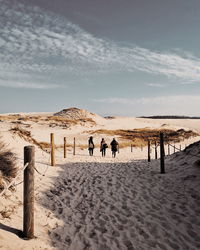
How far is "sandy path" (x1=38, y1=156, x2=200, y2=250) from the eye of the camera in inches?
158

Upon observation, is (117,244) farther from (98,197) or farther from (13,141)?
(13,141)

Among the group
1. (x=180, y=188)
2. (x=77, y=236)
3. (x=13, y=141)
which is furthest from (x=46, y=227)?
(x=13, y=141)

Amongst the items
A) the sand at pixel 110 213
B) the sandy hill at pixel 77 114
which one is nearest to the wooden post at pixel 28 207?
the sand at pixel 110 213

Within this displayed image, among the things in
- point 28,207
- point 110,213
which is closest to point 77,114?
point 110,213

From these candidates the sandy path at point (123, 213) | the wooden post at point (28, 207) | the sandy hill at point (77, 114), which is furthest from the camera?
the sandy hill at point (77, 114)

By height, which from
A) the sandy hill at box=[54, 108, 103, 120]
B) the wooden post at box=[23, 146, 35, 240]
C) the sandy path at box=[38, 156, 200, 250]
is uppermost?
the sandy hill at box=[54, 108, 103, 120]

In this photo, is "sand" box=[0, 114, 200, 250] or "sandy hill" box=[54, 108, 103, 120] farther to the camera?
"sandy hill" box=[54, 108, 103, 120]

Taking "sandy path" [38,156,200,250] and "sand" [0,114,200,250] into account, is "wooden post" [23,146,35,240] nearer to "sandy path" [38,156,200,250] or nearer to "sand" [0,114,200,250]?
"sand" [0,114,200,250]

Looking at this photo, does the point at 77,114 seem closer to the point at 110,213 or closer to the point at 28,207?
the point at 110,213

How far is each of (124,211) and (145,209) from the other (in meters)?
0.59

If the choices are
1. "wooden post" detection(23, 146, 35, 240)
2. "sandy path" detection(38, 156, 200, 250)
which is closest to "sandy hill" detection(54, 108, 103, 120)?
"sandy path" detection(38, 156, 200, 250)

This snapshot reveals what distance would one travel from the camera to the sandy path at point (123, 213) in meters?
4.01

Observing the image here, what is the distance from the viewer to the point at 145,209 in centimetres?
552

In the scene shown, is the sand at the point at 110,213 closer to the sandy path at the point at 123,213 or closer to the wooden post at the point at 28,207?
the sandy path at the point at 123,213
